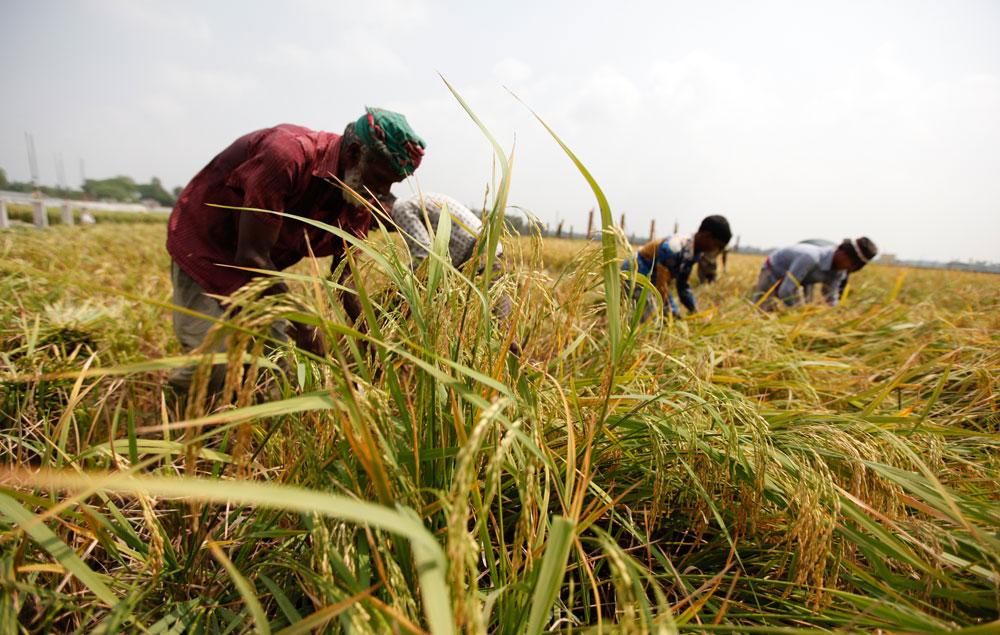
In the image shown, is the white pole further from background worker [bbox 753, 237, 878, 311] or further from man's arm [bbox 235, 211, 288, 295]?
background worker [bbox 753, 237, 878, 311]

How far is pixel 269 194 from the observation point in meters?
1.54

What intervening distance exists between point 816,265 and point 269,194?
5932 millimetres

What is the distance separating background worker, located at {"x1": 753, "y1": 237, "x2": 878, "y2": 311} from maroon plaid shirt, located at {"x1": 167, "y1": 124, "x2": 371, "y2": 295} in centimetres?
459

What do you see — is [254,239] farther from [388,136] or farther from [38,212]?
[38,212]

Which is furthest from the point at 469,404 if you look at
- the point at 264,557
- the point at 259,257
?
the point at 259,257

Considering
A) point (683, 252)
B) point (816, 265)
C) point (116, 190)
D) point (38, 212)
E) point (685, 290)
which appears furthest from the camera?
point (116, 190)

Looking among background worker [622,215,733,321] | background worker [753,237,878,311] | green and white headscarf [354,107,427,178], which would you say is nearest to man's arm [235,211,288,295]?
green and white headscarf [354,107,427,178]

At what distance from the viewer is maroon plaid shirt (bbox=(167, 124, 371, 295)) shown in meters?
1.56

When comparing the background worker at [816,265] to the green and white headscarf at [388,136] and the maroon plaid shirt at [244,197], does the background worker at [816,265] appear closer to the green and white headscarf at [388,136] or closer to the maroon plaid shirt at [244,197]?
the green and white headscarf at [388,136]

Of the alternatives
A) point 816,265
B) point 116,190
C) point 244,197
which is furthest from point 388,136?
point 116,190

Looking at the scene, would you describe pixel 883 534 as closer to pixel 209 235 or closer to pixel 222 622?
pixel 222 622

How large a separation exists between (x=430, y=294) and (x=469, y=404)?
0.25 meters

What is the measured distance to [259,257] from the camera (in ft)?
5.12

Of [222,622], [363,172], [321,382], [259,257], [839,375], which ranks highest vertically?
[363,172]
